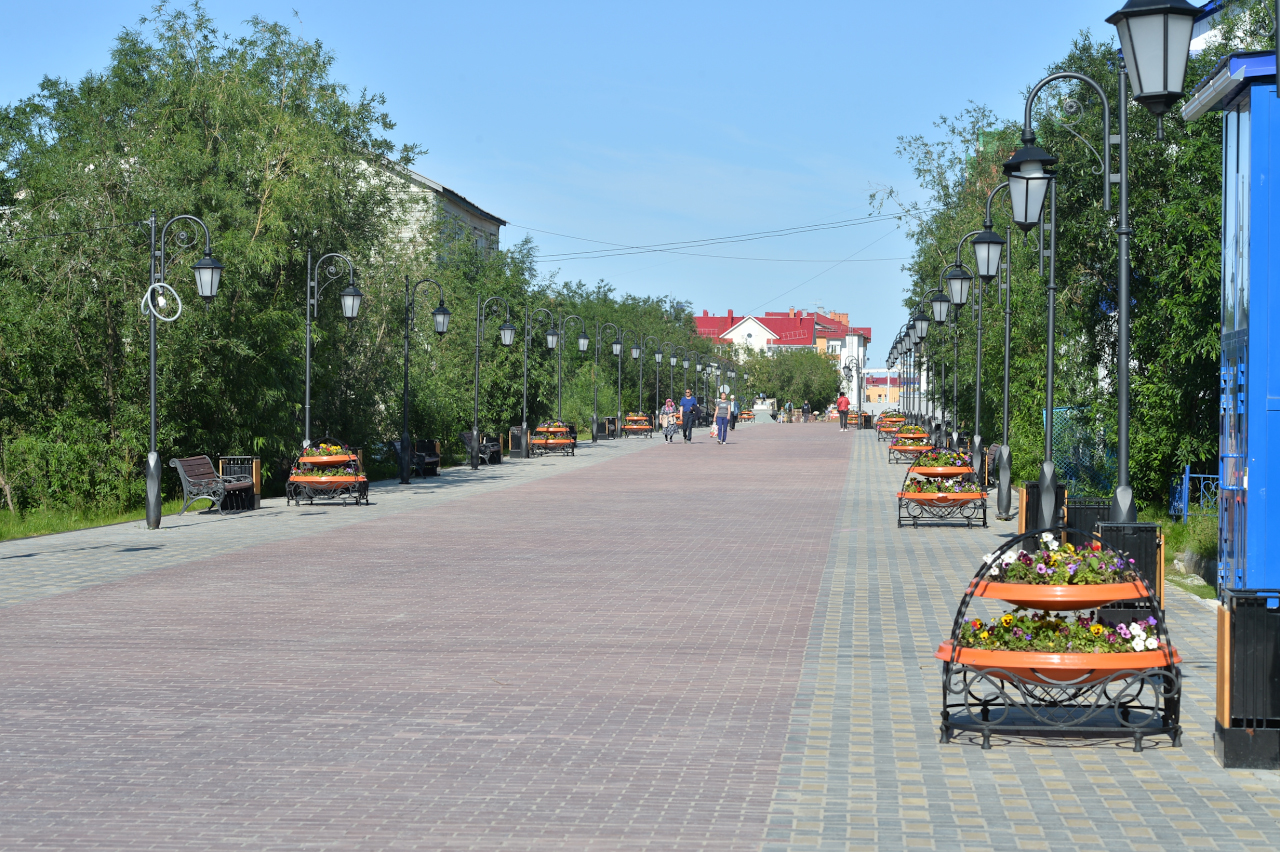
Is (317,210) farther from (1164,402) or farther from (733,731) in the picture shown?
(733,731)

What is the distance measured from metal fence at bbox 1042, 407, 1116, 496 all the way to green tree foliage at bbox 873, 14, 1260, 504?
0.58 feet

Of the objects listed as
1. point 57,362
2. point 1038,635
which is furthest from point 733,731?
point 57,362

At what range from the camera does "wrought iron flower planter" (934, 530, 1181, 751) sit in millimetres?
6172

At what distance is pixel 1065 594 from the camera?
251 inches

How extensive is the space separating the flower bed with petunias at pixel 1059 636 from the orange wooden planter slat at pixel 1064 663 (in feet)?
0.19

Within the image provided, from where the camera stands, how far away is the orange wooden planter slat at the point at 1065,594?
6375 mm

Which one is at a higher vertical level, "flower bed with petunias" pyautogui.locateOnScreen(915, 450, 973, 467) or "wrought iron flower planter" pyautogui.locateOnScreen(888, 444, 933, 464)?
"flower bed with petunias" pyautogui.locateOnScreen(915, 450, 973, 467)

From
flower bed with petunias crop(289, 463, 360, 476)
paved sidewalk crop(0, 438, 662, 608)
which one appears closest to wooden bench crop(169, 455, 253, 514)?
paved sidewalk crop(0, 438, 662, 608)

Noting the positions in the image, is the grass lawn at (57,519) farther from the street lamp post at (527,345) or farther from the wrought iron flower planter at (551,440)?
the wrought iron flower planter at (551,440)

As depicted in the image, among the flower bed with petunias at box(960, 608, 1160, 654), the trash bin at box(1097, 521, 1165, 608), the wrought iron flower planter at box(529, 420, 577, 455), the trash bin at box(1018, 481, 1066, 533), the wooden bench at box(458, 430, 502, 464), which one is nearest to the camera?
the flower bed with petunias at box(960, 608, 1160, 654)

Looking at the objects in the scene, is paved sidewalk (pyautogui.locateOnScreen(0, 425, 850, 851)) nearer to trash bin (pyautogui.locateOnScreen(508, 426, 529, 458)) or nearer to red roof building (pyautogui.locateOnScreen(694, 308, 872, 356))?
trash bin (pyautogui.locateOnScreen(508, 426, 529, 458))

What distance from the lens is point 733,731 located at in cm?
651

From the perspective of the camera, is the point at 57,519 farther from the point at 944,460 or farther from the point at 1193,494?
the point at 1193,494

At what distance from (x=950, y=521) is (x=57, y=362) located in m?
13.6
